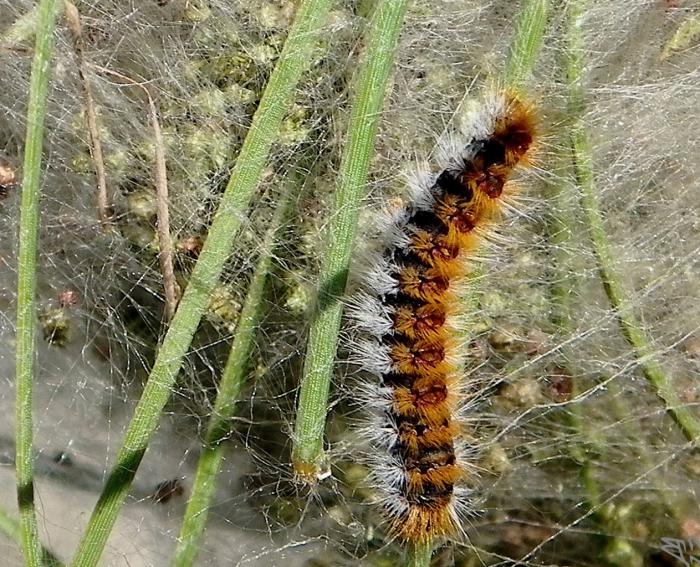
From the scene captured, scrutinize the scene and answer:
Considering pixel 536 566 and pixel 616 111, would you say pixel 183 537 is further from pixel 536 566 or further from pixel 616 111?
pixel 616 111

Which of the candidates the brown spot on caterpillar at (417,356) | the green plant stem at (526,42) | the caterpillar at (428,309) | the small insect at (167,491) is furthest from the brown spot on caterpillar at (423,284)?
the small insect at (167,491)

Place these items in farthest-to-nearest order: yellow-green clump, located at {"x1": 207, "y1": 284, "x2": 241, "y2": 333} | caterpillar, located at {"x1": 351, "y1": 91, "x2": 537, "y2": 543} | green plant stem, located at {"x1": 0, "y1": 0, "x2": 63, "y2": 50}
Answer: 1. yellow-green clump, located at {"x1": 207, "y1": 284, "x2": 241, "y2": 333}
2. green plant stem, located at {"x1": 0, "y1": 0, "x2": 63, "y2": 50}
3. caterpillar, located at {"x1": 351, "y1": 91, "x2": 537, "y2": 543}

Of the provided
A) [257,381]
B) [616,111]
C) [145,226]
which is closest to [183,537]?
[257,381]

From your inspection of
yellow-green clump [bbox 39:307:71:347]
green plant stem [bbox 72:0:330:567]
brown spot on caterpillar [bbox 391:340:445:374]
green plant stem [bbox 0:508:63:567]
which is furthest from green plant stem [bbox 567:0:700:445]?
green plant stem [bbox 0:508:63:567]

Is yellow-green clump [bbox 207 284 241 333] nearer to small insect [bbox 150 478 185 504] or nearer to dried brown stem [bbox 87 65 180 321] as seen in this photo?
dried brown stem [bbox 87 65 180 321]

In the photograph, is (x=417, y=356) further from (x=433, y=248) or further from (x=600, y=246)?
(x=600, y=246)

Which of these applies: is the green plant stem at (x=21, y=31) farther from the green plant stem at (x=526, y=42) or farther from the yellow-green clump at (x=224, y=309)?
the green plant stem at (x=526, y=42)
